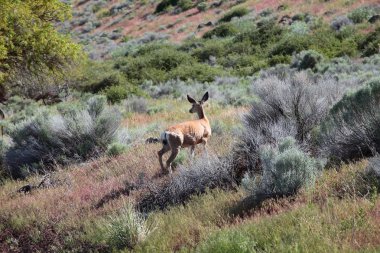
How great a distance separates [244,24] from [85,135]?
3040cm

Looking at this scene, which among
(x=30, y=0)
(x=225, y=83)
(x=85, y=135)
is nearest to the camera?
(x=85, y=135)

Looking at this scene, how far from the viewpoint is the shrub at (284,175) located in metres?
6.18

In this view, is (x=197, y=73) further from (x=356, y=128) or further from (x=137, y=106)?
(x=356, y=128)

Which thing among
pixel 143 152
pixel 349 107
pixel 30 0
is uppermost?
pixel 30 0

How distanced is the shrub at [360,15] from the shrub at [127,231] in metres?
27.8

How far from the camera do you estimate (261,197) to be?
6.31 m

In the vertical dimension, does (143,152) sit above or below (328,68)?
above

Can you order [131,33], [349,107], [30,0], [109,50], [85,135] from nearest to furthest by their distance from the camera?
[349,107] → [85,135] → [30,0] → [109,50] → [131,33]

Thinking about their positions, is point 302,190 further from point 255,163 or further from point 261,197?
point 255,163

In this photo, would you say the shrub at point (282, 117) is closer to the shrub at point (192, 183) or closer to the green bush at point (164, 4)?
the shrub at point (192, 183)

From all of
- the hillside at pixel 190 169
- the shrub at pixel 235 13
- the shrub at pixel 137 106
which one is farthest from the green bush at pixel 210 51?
the hillside at pixel 190 169

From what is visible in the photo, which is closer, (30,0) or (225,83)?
(30,0)

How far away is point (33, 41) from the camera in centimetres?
1238

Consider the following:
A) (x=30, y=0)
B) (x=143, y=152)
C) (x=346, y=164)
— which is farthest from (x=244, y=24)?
(x=346, y=164)
